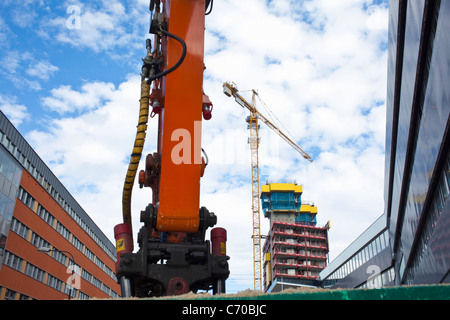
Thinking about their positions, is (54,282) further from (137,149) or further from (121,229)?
(137,149)

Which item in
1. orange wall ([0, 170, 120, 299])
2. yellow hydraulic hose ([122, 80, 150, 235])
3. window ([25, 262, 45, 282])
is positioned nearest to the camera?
yellow hydraulic hose ([122, 80, 150, 235])

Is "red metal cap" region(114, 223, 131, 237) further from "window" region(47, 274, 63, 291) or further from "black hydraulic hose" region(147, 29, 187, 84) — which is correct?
"window" region(47, 274, 63, 291)

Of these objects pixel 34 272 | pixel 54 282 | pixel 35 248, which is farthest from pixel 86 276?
pixel 35 248

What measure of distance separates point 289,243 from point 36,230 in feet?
185

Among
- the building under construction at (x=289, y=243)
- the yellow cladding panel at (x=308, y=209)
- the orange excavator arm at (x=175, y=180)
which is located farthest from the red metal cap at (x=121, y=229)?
the yellow cladding panel at (x=308, y=209)

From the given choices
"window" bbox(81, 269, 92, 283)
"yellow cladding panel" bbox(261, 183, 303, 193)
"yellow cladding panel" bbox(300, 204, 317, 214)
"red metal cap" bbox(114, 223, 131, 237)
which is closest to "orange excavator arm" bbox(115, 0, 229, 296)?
"red metal cap" bbox(114, 223, 131, 237)

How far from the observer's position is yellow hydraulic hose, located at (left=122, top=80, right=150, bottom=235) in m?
6.37

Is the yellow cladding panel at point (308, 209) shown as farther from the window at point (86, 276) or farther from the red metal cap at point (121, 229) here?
the red metal cap at point (121, 229)

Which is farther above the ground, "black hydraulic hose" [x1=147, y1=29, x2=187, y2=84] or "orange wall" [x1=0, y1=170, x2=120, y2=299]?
"orange wall" [x1=0, y1=170, x2=120, y2=299]

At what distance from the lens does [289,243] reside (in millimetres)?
83125

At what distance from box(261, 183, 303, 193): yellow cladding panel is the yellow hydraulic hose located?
89.9 meters
